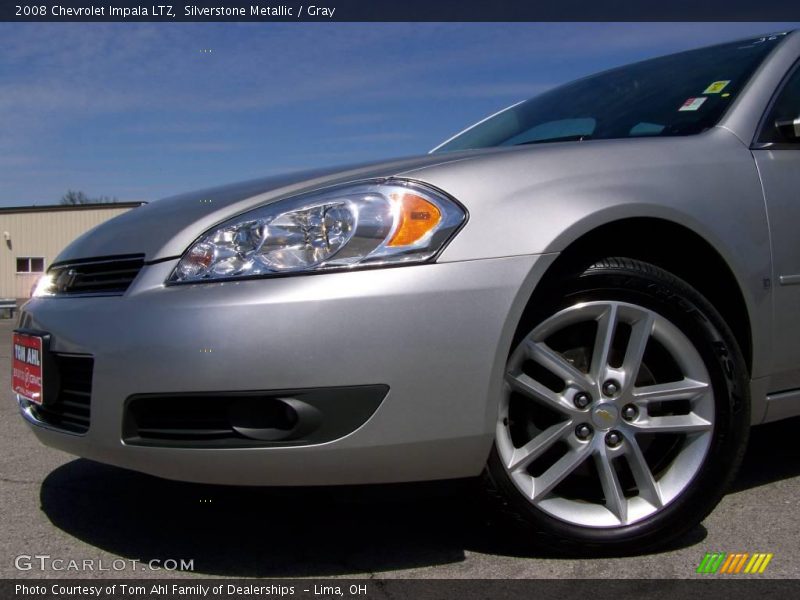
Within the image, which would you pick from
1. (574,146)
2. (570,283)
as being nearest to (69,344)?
(570,283)

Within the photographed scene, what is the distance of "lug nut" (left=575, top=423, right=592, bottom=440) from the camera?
7.37 feet

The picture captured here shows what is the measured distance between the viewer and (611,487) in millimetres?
2256

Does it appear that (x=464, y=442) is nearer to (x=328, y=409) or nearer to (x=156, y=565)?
(x=328, y=409)

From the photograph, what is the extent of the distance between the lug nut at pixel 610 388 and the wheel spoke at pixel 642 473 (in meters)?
0.14

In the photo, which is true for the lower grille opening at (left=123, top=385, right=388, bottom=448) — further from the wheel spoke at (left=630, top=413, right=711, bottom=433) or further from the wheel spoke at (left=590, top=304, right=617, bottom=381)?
the wheel spoke at (left=630, top=413, right=711, bottom=433)

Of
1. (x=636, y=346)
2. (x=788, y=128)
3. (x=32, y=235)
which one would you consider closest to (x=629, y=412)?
(x=636, y=346)

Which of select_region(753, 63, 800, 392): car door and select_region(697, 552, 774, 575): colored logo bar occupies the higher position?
select_region(753, 63, 800, 392): car door

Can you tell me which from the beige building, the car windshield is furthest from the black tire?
the beige building

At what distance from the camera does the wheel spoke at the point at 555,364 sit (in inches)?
87.4

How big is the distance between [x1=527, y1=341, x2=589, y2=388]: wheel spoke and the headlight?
433mm

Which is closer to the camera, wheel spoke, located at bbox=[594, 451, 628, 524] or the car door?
wheel spoke, located at bbox=[594, 451, 628, 524]

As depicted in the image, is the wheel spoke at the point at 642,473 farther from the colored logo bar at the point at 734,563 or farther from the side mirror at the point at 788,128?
the side mirror at the point at 788,128

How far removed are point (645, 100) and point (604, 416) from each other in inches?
54.1

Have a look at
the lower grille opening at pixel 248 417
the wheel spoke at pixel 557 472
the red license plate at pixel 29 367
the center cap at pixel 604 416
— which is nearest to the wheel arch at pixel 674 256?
the center cap at pixel 604 416
